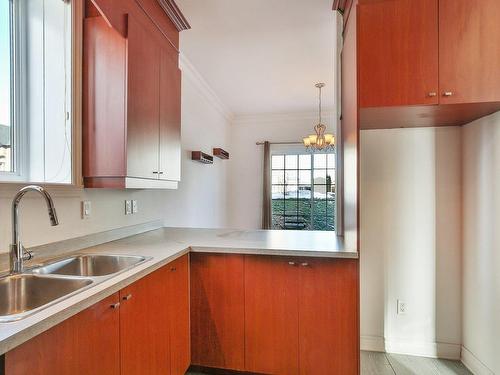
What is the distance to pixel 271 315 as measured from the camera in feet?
6.24

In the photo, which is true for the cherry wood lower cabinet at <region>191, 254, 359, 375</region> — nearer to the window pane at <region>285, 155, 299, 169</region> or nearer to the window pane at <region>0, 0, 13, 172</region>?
the window pane at <region>0, 0, 13, 172</region>

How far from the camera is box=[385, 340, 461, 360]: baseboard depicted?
2268 millimetres

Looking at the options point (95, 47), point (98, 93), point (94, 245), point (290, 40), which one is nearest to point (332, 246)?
point (94, 245)

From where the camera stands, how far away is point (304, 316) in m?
1.86

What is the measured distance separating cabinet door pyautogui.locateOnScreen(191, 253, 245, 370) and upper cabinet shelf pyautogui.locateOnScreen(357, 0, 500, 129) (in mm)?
1328

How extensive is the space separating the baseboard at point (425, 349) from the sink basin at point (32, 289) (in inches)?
89.6

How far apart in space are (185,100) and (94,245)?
2.10 m

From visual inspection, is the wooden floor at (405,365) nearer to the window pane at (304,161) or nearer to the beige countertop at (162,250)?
the beige countertop at (162,250)

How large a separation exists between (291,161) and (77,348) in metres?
5.05

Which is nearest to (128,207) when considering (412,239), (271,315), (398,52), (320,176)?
(271,315)

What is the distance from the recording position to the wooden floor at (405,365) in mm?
2109

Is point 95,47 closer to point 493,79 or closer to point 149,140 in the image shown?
point 149,140

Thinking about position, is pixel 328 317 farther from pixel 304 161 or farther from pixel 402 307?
pixel 304 161

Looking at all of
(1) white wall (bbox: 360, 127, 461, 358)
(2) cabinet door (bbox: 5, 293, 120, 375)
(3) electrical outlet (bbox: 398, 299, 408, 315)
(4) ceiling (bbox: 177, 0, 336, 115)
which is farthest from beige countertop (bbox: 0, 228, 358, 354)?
(4) ceiling (bbox: 177, 0, 336, 115)
